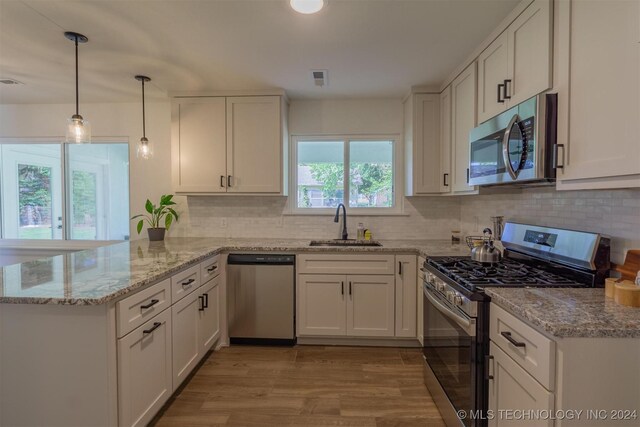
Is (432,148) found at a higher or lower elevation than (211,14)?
lower

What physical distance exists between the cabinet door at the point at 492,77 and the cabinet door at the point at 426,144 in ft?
2.46

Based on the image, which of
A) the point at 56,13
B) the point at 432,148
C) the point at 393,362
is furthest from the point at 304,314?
the point at 56,13

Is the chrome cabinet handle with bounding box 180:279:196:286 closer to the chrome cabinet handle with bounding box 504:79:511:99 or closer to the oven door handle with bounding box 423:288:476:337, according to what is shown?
the oven door handle with bounding box 423:288:476:337

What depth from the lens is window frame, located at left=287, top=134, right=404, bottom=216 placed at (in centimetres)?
338

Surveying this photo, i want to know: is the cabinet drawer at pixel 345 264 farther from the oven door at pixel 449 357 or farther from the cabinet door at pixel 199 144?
the cabinet door at pixel 199 144

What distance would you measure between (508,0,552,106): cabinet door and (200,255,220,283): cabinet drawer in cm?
239

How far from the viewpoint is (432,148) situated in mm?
3002

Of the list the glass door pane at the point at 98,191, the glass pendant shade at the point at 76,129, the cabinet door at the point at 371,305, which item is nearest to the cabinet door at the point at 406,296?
the cabinet door at the point at 371,305

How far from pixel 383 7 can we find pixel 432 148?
153 cm

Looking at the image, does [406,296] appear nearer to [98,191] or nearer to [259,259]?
[259,259]

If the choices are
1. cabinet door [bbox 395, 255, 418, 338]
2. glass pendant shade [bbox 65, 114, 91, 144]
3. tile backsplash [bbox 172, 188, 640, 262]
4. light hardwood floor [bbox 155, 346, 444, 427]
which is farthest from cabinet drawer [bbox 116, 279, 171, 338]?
cabinet door [bbox 395, 255, 418, 338]

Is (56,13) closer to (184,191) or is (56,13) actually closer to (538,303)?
(184,191)

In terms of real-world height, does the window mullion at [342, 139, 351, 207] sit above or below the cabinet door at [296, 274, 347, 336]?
above

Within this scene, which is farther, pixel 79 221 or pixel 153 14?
pixel 79 221
